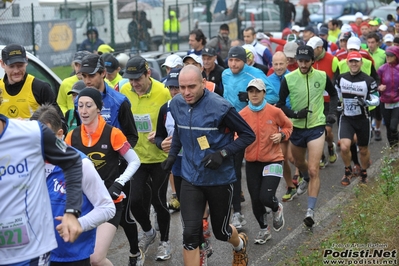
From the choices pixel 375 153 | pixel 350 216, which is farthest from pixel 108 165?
pixel 375 153

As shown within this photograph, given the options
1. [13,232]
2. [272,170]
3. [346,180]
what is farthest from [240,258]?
[346,180]

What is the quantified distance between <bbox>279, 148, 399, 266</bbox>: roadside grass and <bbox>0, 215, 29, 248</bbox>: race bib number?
3.13m

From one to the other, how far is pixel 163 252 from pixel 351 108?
4.13 m

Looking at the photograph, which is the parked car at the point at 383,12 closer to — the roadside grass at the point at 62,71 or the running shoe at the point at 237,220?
the roadside grass at the point at 62,71

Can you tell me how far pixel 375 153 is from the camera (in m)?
13.5

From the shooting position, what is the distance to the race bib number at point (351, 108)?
1085cm

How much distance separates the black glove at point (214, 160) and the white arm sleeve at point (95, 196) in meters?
1.59

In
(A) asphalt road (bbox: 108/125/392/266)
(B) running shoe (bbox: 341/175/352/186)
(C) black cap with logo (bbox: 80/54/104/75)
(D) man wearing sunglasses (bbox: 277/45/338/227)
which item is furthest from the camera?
(B) running shoe (bbox: 341/175/352/186)

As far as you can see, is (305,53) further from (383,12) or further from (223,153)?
(383,12)

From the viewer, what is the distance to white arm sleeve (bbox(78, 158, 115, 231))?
493 centimetres

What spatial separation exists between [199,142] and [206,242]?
162cm

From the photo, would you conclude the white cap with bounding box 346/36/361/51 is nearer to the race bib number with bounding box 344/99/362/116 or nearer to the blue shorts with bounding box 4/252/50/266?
the race bib number with bounding box 344/99/362/116

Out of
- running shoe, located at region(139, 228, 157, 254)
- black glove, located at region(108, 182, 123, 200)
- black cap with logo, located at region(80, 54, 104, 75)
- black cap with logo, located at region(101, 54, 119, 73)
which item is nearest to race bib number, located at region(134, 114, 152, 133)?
black cap with logo, located at region(80, 54, 104, 75)

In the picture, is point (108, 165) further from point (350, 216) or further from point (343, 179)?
point (343, 179)
